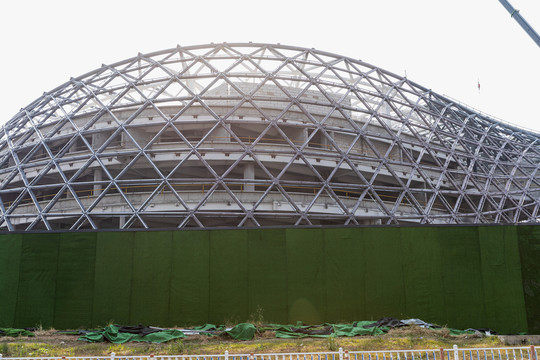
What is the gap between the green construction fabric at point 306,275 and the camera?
16.1 metres

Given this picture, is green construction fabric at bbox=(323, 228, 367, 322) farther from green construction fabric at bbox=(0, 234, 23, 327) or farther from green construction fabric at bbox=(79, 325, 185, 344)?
green construction fabric at bbox=(0, 234, 23, 327)

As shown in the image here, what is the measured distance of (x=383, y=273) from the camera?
1653 cm

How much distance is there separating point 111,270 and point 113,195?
1117 cm

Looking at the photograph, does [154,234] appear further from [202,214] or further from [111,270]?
[202,214]

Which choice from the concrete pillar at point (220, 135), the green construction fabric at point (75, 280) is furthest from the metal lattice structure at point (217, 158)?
the green construction fabric at point (75, 280)

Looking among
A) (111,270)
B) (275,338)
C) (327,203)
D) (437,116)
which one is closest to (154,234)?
(111,270)

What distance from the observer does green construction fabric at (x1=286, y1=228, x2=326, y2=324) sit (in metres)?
16.1

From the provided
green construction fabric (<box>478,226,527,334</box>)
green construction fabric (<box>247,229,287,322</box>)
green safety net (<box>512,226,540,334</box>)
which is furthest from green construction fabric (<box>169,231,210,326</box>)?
green safety net (<box>512,226,540,334</box>)

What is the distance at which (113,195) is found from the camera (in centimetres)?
2700

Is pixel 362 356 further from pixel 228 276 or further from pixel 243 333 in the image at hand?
pixel 228 276

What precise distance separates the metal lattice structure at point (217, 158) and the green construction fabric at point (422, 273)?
28.5ft

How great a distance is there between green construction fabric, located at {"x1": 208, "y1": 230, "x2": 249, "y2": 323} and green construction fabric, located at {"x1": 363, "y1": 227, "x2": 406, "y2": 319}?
457 cm

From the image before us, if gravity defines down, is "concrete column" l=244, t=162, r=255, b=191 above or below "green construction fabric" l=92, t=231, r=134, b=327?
above

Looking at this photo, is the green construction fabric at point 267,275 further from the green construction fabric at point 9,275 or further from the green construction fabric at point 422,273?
the green construction fabric at point 9,275
